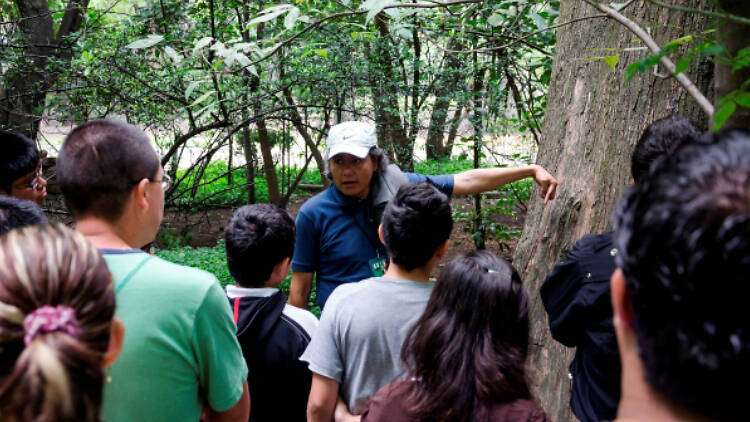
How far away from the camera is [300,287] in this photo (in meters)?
2.86

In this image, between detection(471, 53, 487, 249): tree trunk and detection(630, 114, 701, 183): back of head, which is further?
detection(471, 53, 487, 249): tree trunk

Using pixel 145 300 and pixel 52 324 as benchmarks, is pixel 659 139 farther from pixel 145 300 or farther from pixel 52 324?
pixel 52 324

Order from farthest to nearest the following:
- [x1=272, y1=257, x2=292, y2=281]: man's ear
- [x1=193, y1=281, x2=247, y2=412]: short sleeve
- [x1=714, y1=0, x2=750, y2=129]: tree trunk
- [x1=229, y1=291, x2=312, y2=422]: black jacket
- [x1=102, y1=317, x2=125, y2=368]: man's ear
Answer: [x1=272, y1=257, x2=292, y2=281]: man's ear < [x1=229, y1=291, x2=312, y2=422]: black jacket < [x1=193, y1=281, x2=247, y2=412]: short sleeve < [x1=714, y1=0, x2=750, y2=129]: tree trunk < [x1=102, y1=317, x2=125, y2=368]: man's ear

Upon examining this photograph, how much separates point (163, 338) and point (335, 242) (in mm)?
1435

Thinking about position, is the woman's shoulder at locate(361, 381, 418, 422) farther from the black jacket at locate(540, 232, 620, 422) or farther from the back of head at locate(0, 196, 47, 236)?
the back of head at locate(0, 196, 47, 236)

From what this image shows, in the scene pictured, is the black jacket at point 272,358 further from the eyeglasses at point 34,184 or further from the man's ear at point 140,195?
the eyeglasses at point 34,184

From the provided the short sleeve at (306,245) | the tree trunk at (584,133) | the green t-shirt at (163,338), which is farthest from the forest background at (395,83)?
the green t-shirt at (163,338)

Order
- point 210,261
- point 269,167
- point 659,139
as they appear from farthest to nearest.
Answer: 1. point 269,167
2. point 210,261
3. point 659,139

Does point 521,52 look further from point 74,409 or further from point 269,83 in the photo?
point 74,409

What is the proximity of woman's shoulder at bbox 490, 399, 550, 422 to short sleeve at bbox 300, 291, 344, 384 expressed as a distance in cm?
64

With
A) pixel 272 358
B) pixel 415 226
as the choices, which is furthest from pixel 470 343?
pixel 272 358

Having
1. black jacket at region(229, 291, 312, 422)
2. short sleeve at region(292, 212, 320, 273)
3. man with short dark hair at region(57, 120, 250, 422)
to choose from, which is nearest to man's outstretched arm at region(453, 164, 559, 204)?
short sleeve at region(292, 212, 320, 273)

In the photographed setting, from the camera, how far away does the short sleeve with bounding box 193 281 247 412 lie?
1.49 meters

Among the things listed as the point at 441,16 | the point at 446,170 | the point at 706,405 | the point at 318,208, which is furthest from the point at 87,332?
the point at 446,170
